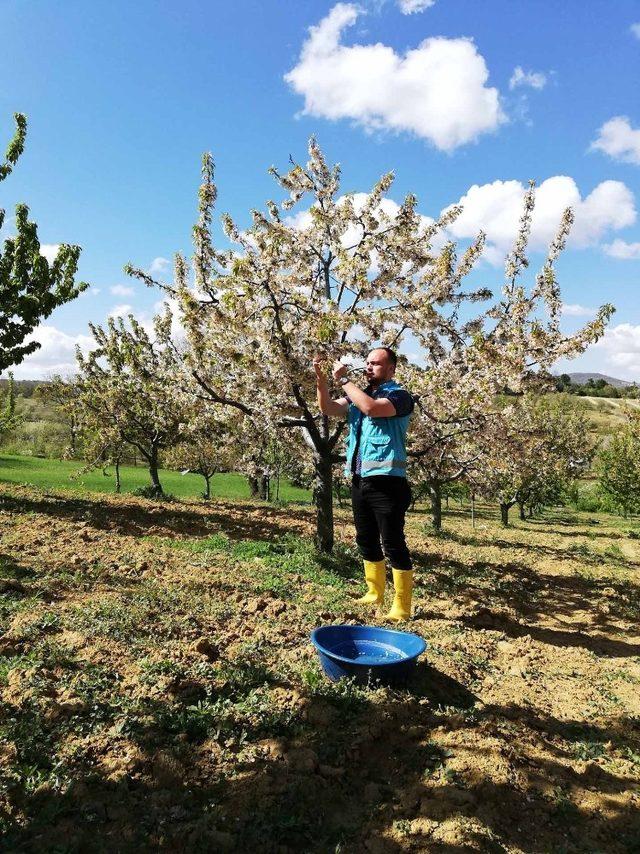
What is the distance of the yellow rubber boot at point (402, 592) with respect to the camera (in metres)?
5.32

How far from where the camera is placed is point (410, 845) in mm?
2822

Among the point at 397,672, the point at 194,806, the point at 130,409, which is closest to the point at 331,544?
the point at 397,672

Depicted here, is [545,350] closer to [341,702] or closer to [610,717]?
[610,717]

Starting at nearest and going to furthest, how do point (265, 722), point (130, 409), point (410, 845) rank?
point (410, 845) → point (265, 722) → point (130, 409)

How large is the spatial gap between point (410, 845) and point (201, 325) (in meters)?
7.67

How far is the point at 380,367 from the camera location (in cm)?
536

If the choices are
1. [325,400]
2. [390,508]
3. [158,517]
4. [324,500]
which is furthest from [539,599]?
[158,517]

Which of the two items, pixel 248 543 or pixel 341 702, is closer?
pixel 341 702

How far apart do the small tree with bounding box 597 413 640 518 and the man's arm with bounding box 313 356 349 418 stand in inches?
1045

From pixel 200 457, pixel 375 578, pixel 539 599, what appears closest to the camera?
pixel 375 578

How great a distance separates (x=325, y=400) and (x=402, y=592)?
7.00ft

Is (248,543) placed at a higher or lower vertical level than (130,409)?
lower

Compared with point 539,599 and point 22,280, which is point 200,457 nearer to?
point 22,280

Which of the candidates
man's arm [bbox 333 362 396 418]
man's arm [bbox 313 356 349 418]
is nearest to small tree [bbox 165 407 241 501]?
man's arm [bbox 313 356 349 418]
